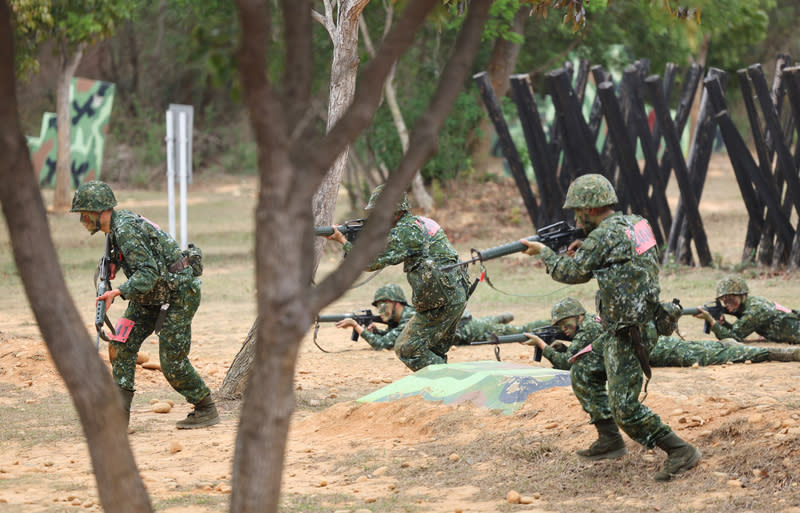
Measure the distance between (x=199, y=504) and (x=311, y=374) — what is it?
13.4 ft

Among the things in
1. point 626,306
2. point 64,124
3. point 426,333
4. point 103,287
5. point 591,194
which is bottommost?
point 426,333

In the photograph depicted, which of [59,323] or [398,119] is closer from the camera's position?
[59,323]

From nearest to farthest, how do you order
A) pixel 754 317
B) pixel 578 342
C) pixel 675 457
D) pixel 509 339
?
pixel 675 457, pixel 578 342, pixel 509 339, pixel 754 317

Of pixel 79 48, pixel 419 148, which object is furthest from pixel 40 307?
pixel 79 48

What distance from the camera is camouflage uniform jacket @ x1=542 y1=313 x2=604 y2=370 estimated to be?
805cm

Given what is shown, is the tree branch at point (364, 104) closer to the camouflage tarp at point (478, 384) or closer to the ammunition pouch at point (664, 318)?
the ammunition pouch at point (664, 318)

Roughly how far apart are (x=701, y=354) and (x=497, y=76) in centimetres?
1492

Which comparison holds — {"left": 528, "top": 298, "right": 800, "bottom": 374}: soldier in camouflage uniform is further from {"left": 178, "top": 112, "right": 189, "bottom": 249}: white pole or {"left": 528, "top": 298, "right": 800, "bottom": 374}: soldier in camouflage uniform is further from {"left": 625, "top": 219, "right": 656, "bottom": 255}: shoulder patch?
{"left": 178, "top": 112, "right": 189, "bottom": 249}: white pole

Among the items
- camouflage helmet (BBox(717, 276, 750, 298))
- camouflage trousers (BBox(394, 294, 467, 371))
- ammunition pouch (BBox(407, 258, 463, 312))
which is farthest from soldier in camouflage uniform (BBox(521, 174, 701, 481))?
camouflage helmet (BBox(717, 276, 750, 298))

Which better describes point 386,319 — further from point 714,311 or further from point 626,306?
point 626,306

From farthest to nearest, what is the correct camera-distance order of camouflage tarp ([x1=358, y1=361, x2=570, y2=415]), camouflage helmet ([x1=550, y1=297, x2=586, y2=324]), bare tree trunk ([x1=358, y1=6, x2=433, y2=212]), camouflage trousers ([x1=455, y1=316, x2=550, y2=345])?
bare tree trunk ([x1=358, y1=6, x2=433, y2=212]), camouflage trousers ([x1=455, y1=316, x2=550, y2=345]), camouflage helmet ([x1=550, y1=297, x2=586, y2=324]), camouflage tarp ([x1=358, y1=361, x2=570, y2=415])

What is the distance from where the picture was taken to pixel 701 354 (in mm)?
8297

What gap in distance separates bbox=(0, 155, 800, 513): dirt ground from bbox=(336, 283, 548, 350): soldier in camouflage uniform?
195 millimetres

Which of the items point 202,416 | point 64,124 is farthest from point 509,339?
point 64,124
